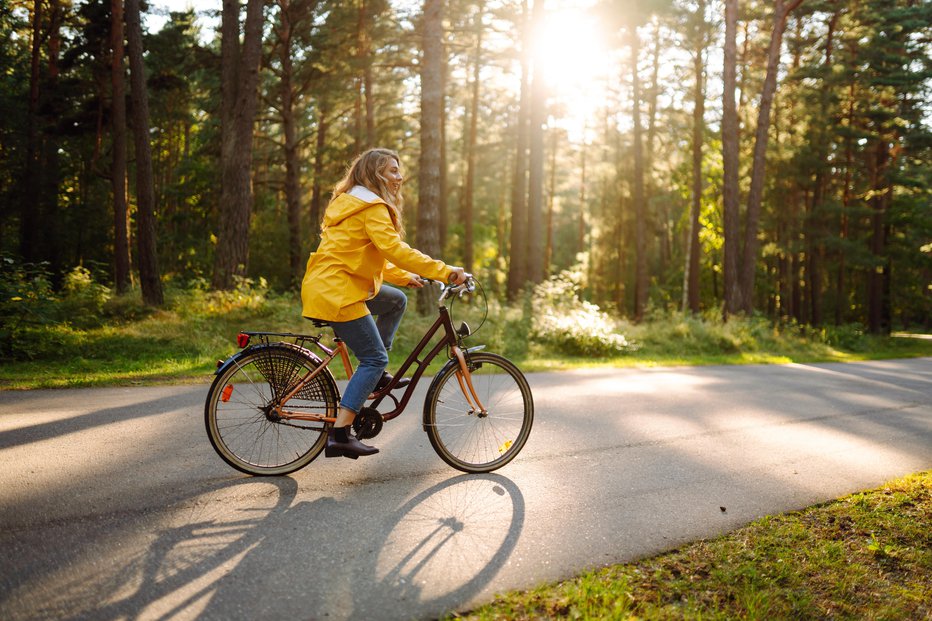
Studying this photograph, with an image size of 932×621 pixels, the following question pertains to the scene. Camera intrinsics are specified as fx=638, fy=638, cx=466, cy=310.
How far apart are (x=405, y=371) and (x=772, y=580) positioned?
2.58m

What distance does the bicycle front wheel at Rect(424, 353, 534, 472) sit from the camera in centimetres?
461

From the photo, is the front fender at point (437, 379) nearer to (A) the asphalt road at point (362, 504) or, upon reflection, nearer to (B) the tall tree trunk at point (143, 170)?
(A) the asphalt road at point (362, 504)

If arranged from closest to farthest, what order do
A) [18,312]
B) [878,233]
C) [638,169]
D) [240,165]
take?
[18,312]
[240,165]
[638,169]
[878,233]

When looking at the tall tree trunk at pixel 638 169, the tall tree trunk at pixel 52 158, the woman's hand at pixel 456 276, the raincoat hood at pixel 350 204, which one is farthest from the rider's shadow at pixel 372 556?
the tall tree trunk at pixel 52 158

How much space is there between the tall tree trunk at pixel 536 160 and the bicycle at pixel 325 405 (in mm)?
14990

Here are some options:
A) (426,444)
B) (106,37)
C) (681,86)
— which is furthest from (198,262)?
(426,444)

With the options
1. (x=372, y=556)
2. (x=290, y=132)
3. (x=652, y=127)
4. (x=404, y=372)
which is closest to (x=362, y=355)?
(x=404, y=372)

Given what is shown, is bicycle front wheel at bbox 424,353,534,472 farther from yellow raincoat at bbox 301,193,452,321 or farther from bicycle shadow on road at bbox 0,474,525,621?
yellow raincoat at bbox 301,193,452,321

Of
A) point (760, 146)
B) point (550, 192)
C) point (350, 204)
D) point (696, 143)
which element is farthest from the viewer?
point (550, 192)

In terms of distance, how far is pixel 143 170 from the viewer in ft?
47.3

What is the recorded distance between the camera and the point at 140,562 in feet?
9.91

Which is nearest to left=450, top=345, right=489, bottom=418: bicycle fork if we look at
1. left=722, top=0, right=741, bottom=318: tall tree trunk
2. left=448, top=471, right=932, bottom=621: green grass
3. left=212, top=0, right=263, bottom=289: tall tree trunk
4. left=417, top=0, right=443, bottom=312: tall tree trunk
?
left=448, top=471, right=932, bottom=621: green grass

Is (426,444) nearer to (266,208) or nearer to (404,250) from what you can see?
(404,250)

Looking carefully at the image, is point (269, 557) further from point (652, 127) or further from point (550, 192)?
point (550, 192)
